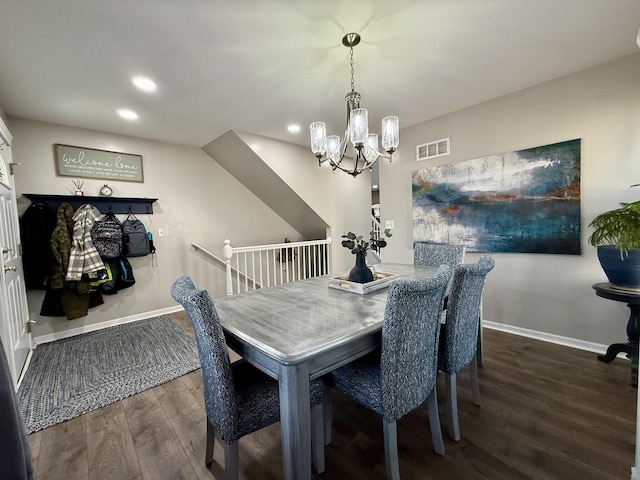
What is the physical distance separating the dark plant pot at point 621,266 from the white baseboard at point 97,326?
456 cm

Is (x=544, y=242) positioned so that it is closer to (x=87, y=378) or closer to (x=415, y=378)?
(x=415, y=378)

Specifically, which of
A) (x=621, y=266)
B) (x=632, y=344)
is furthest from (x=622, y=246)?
(x=632, y=344)

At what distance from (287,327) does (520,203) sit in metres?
2.66

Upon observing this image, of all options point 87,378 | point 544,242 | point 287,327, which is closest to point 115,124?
point 87,378

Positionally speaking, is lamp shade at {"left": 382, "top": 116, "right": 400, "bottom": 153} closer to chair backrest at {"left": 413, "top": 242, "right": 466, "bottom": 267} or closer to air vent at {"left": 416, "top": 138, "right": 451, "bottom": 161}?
chair backrest at {"left": 413, "top": 242, "right": 466, "bottom": 267}

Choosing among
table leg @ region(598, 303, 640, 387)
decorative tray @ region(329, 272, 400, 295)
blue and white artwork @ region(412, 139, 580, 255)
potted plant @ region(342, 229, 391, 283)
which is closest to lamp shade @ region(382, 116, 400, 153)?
potted plant @ region(342, 229, 391, 283)

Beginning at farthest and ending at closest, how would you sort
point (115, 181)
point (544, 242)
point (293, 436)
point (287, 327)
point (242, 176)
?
point (242, 176) < point (115, 181) < point (544, 242) < point (287, 327) < point (293, 436)

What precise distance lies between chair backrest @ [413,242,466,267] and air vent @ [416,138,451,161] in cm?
122

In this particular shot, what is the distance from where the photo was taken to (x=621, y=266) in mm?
1906

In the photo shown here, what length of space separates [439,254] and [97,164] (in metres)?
3.98

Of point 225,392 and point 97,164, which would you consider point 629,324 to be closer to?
point 225,392

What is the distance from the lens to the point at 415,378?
3.91 ft

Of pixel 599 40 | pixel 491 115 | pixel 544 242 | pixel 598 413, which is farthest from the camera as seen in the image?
pixel 491 115

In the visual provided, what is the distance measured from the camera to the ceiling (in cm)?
153
